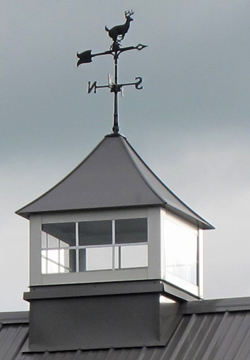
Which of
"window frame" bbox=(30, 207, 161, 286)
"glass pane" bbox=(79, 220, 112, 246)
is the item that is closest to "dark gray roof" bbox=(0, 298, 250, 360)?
"window frame" bbox=(30, 207, 161, 286)

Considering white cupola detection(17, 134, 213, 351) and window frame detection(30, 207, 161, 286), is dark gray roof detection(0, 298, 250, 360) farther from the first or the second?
window frame detection(30, 207, 161, 286)

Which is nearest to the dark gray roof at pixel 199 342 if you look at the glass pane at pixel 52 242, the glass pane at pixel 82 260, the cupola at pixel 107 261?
the cupola at pixel 107 261

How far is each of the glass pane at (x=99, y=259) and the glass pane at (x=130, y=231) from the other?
17.6 inches

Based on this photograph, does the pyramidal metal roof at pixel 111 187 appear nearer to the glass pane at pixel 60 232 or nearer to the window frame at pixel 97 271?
the window frame at pixel 97 271

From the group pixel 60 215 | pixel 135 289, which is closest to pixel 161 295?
pixel 135 289

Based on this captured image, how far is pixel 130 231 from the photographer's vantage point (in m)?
31.6

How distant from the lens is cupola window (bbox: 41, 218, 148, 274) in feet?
103

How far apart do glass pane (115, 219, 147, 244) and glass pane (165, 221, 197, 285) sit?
61 cm

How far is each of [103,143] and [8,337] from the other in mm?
5330

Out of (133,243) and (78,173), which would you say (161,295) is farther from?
(78,173)

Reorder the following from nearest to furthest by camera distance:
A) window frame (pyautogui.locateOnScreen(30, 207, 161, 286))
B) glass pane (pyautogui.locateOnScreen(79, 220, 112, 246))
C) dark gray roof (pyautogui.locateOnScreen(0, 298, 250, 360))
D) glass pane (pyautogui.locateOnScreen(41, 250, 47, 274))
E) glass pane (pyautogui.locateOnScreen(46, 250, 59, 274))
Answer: dark gray roof (pyautogui.locateOnScreen(0, 298, 250, 360))
window frame (pyautogui.locateOnScreen(30, 207, 161, 286))
glass pane (pyautogui.locateOnScreen(79, 220, 112, 246))
glass pane (pyautogui.locateOnScreen(41, 250, 47, 274))
glass pane (pyautogui.locateOnScreen(46, 250, 59, 274))

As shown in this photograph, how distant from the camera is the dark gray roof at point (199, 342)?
30109mm

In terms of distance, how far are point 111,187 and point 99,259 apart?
1763mm

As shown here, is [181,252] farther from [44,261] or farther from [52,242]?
[44,261]
